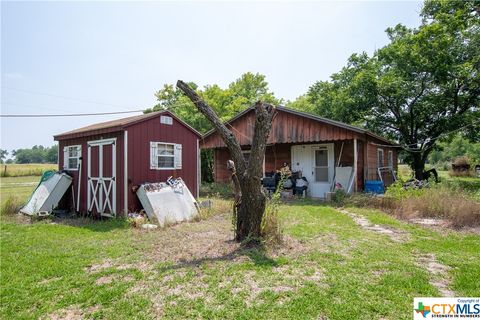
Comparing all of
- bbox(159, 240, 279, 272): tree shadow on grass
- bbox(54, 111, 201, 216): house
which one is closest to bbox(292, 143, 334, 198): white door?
bbox(54, 111, 201, 216): house

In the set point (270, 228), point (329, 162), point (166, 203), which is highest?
point (329, 162)

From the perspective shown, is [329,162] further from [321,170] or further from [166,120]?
[166,120]

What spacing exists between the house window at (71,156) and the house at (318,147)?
19.6 ft

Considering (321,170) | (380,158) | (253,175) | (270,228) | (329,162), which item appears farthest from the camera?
(380,158)

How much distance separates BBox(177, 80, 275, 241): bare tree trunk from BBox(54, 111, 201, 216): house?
3961 millimetres

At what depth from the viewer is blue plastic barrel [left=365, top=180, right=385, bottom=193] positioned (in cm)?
1156

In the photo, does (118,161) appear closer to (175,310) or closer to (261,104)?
(261,104)

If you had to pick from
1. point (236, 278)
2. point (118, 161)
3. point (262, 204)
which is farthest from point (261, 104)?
point (118, 161)

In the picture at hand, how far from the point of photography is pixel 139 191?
791cm

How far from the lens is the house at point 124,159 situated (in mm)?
8047

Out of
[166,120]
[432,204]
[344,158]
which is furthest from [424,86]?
[166,120]

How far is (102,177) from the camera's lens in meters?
8.53

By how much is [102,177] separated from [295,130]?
8.10 meters

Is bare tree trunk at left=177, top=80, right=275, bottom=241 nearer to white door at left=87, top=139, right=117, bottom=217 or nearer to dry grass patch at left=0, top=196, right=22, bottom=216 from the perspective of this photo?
white door at left=87, top=139, right=117, bottom=217
